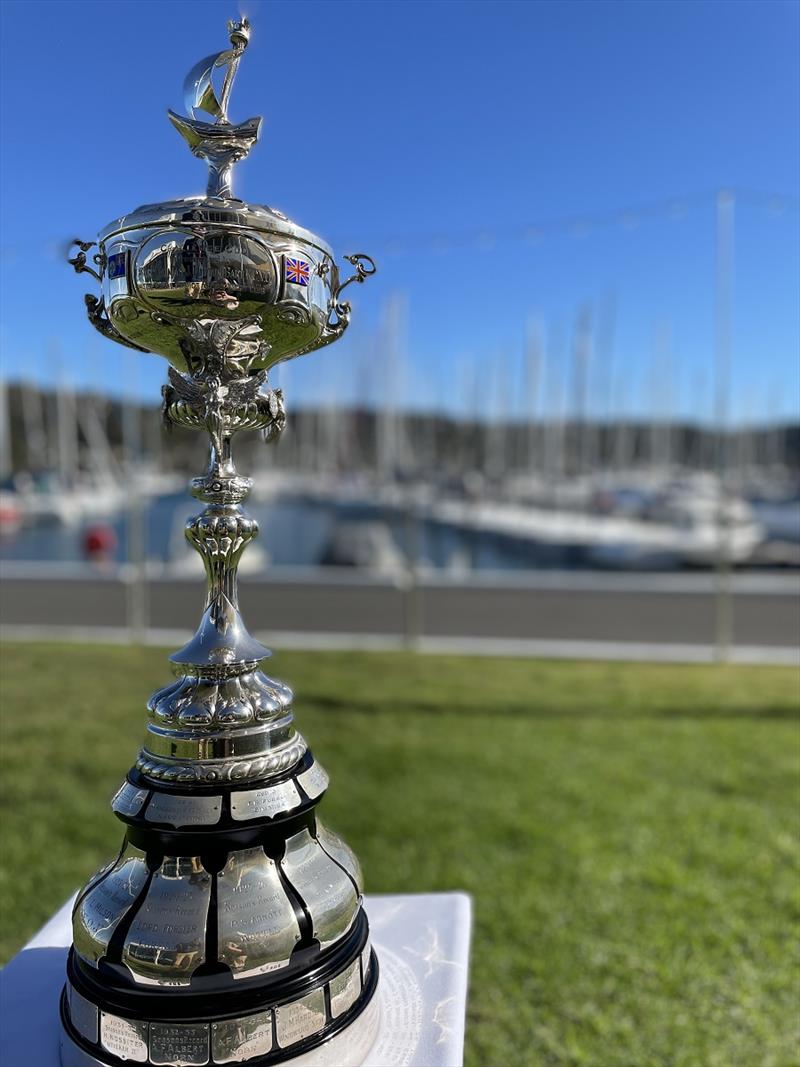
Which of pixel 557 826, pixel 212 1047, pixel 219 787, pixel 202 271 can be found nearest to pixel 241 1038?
pixel 212 1047

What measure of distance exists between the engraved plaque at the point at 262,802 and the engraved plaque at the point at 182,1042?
192 millimetres

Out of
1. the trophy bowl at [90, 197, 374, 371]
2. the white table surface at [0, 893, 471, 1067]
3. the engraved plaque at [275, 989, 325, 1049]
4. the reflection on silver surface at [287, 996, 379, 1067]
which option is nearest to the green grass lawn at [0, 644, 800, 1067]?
the white table surface at [0, 893, 471, 1067]

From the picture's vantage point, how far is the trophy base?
2.56ft

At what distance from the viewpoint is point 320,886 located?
0.88 meters

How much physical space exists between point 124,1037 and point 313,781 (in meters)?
0.30

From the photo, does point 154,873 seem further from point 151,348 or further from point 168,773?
point 151,348

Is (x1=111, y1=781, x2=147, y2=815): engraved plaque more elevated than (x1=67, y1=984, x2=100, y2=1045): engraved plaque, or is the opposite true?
(x1=111, y1=781, x2=147, y2=815): engraved plaque

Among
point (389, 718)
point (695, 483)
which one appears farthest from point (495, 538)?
point (389, 718)

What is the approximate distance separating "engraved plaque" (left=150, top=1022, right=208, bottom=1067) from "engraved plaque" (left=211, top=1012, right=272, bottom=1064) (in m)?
0.01

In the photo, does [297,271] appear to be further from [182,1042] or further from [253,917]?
[182,1042]

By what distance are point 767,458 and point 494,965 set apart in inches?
1132

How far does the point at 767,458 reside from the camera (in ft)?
91.9

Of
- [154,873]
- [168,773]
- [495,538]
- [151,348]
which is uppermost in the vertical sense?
[151,348]

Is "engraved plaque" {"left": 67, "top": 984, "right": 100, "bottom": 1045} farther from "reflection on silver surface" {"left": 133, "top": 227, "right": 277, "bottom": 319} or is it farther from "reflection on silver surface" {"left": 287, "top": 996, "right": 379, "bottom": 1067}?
"reflection on silver surface" {"left": 133, "top": 227, "right": 277, "bottom": 319}
